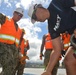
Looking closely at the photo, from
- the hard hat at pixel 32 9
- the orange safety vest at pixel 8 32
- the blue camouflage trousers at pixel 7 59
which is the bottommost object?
the blue camouflage trousers at pixel 7 59

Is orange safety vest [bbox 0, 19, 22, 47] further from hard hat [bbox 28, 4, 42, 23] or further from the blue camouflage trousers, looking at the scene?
hard hat [bbox 28, 4, 42, 23]

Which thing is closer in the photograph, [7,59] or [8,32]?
[7,59]

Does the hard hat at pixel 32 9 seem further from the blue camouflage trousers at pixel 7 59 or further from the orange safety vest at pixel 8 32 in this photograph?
the orange safety vest at pixel 8 32

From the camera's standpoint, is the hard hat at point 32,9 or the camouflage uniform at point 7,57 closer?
the hard hat at point 32,9

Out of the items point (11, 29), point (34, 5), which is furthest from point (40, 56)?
point (34, 5)

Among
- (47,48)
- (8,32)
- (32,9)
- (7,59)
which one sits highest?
(32,9)

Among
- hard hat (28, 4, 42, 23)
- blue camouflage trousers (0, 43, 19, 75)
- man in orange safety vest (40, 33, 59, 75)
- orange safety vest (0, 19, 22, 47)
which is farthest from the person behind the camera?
man in orange safety vest (40, 33, 59, 75)

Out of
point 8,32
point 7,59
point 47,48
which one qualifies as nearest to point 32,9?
point 7,59

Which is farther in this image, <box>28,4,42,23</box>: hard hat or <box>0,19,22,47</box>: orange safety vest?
<box>0,19,22,47</box>: orange safety vest

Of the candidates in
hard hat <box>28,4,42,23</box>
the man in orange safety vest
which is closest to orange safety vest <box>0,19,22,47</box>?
the man in orange safety vest

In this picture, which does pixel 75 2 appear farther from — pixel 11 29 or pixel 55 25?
pixel 11 29

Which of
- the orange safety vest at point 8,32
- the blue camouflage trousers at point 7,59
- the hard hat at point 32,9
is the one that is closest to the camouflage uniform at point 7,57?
the blue camouflage trousers at point 7,59

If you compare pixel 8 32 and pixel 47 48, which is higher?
pixel 8 32

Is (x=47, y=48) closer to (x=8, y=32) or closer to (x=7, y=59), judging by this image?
(x=8, y=32)
